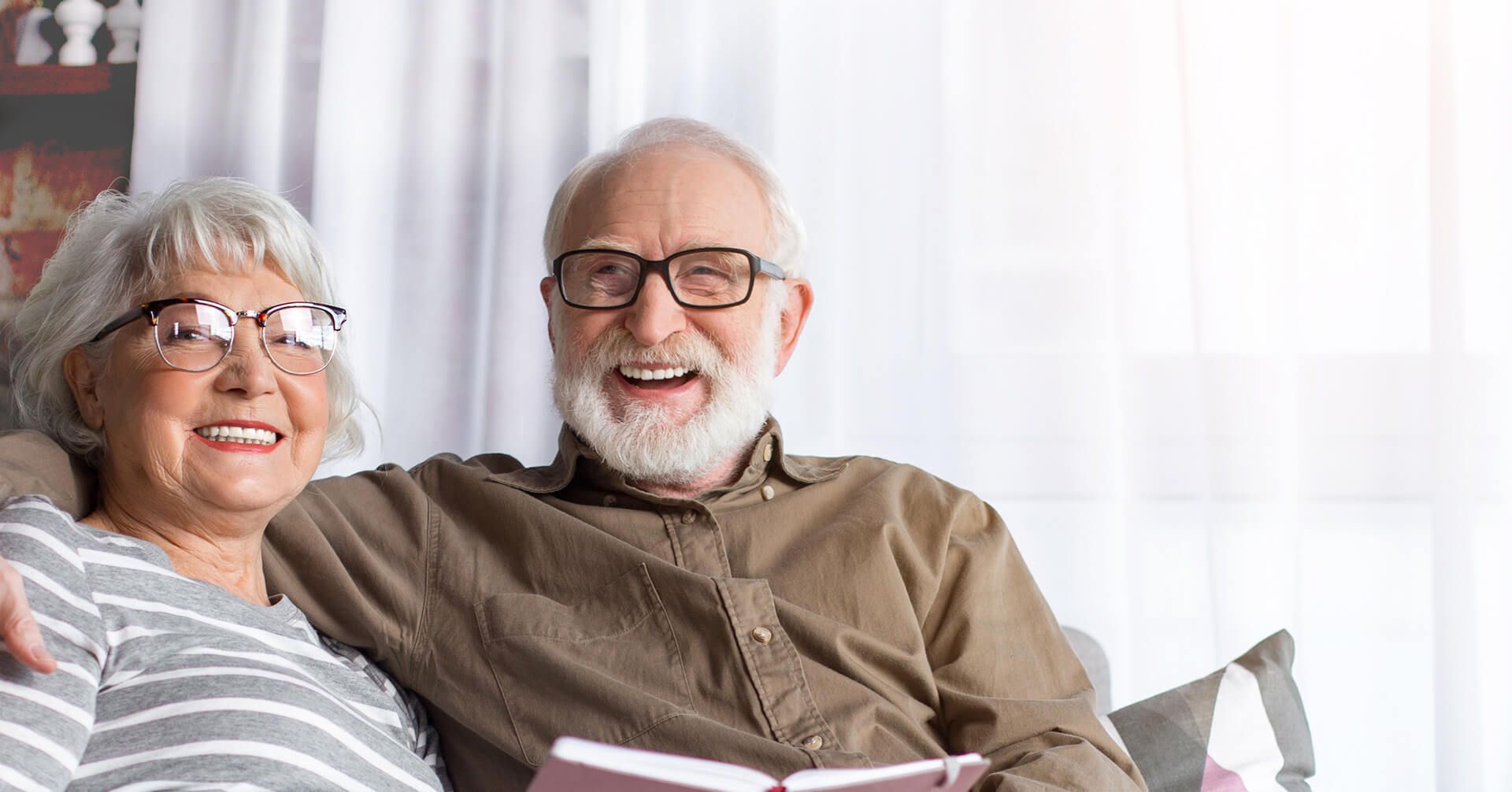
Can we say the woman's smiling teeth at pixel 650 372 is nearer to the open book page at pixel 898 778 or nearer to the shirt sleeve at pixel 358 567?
the shirt sleeve at pixel 358 567

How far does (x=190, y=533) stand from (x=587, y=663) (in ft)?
1.91

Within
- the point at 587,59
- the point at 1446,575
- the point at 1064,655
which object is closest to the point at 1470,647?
the point at 1446,575

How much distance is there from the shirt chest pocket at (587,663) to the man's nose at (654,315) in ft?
1.26

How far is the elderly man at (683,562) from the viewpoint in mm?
1680

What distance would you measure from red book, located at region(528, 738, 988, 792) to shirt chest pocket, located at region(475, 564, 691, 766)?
0.60 meters

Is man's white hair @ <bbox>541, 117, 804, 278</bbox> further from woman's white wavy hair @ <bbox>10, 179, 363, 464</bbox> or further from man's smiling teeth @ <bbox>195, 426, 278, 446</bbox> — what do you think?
man's smiling teeth @ <bbox>195, 426, 278, 446</bbox>

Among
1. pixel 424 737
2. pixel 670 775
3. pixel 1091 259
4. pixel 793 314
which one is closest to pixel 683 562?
pixel 424 737

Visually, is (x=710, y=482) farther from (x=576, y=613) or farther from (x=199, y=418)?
(x=199, y=418)

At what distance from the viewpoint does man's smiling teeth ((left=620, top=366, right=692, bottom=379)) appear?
1935 millimetres

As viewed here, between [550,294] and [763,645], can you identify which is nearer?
[763,645]

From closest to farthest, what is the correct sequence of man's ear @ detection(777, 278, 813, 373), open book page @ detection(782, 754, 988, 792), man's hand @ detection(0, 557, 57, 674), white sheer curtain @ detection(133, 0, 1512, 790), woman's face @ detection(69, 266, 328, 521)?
open book page @ detection(782, 754, 988, 792) → man's hand @ detection(0, 557, 57, 674) → woman's face @ detection(69, 266, 328, 521) → man's ear @ detection(777, 278, 813, 373) → white sheer curtain @ detection(133, 0, 1512, 790)

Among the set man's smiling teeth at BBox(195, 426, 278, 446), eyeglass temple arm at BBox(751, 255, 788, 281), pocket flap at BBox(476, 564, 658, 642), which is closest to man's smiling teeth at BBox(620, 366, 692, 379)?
eyeglass temple arm at BBox(751, 255, 788, 281)

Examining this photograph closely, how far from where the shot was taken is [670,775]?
0.97 metres

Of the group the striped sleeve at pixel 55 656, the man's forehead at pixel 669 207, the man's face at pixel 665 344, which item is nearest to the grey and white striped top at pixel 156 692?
the striped sleeve at pixel 55 656
